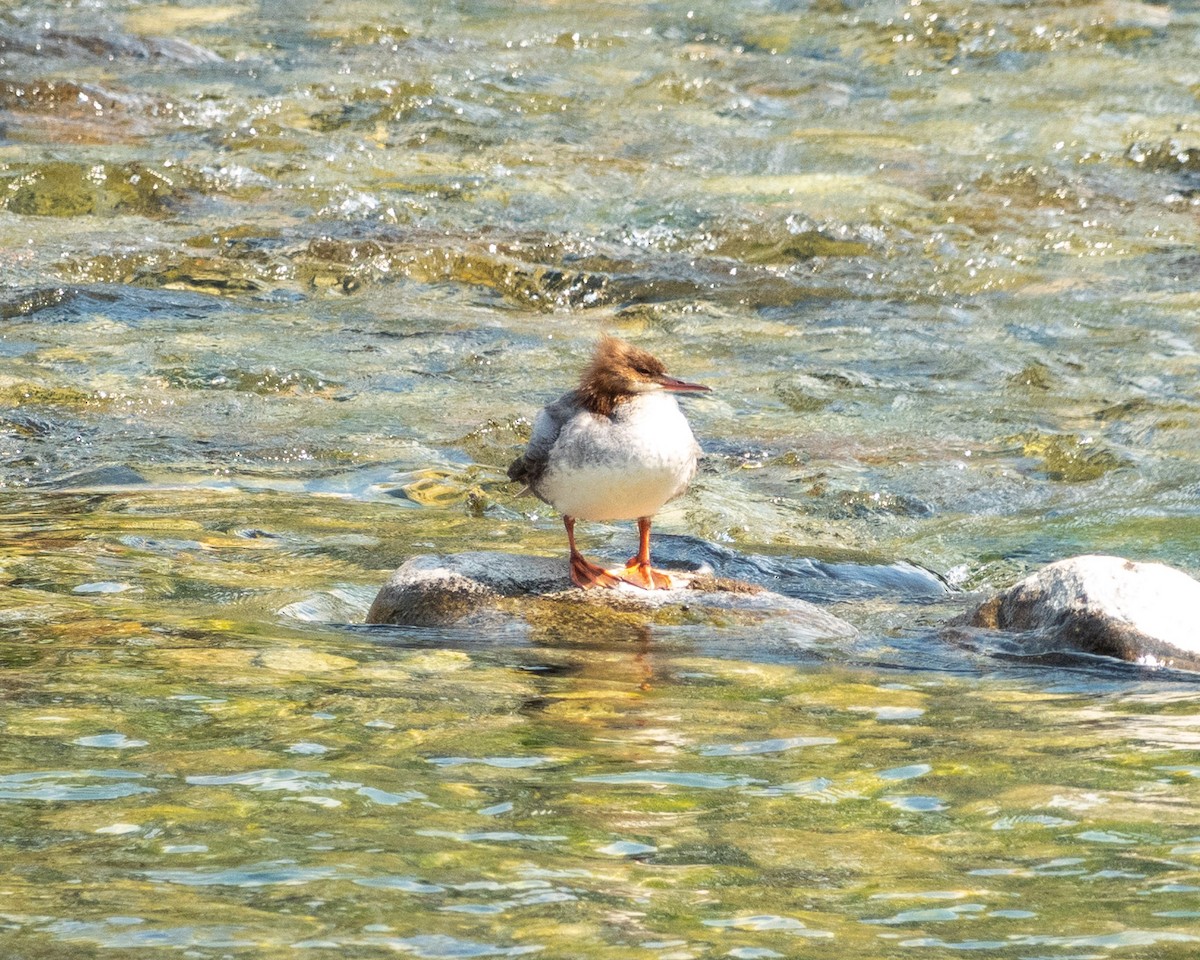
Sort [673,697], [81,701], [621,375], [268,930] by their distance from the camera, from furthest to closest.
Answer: [621,375] → [673,697] → [81,701] → [268,930]

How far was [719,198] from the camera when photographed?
15219 mm

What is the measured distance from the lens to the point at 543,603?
6.56m

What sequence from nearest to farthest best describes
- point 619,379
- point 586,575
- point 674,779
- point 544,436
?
1. point 674,779
2. point 619,379
3. point 544,436
4. point 586,575

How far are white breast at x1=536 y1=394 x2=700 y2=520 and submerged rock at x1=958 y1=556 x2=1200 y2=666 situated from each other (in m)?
1.41

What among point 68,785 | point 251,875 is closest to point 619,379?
point 68,785

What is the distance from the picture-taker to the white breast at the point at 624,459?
6121mm

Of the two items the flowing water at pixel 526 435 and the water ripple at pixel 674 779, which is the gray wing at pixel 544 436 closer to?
the flowing water at pixel 526 435

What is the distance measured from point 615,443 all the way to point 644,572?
0.87m

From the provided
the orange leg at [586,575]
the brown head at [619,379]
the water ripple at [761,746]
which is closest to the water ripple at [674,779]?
the water ripple at [761,746]

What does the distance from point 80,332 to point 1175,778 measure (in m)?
8.99

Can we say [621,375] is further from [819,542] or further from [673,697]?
[819,542]

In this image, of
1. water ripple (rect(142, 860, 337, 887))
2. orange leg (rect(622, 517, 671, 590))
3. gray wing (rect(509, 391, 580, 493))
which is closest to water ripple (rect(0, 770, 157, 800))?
water ripple (rect(142, 860, 337, 887))

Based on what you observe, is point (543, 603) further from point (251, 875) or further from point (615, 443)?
point (251, 875)

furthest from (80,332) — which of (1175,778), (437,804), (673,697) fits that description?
(1175,778)
